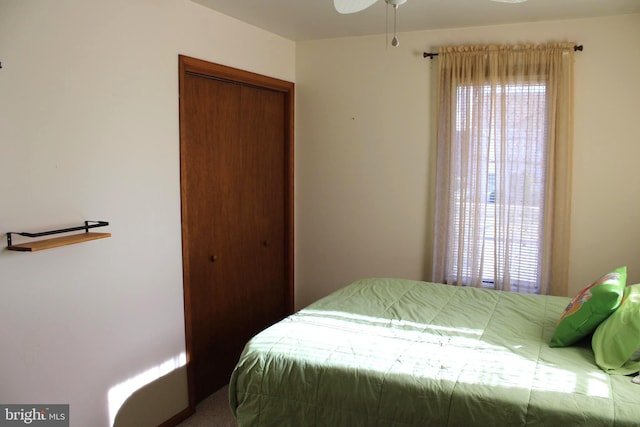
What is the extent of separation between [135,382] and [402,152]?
2.36m

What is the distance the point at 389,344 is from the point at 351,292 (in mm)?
800

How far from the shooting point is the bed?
1767mm

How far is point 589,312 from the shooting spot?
6.91 feet

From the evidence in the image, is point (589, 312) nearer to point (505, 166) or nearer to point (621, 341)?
point (621, 341)

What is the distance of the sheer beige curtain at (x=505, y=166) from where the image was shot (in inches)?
129

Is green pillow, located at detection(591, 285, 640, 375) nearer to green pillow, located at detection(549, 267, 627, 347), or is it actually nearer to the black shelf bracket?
green pillow, located at detection(549, 267, 627, 347)

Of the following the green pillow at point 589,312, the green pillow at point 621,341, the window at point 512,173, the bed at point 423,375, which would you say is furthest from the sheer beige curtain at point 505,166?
the green pillow at point 621,341

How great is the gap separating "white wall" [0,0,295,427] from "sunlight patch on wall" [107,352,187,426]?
0.6 inches

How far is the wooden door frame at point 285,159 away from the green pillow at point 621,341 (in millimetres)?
2144

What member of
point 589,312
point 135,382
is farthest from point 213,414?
point 589,312

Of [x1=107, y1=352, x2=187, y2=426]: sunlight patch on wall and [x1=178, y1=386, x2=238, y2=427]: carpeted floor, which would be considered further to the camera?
[x1=178, y1=386, x2=238, y2=427]: carpeted floor

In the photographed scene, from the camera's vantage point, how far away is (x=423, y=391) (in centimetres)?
188

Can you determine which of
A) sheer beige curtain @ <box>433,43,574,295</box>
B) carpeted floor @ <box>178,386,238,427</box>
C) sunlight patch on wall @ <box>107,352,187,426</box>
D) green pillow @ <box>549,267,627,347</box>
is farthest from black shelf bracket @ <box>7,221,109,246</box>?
sheer beige curtain @ <box>433,43,574,295</box>

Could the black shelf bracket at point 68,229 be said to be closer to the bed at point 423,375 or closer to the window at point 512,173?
the bed at point 423,375
